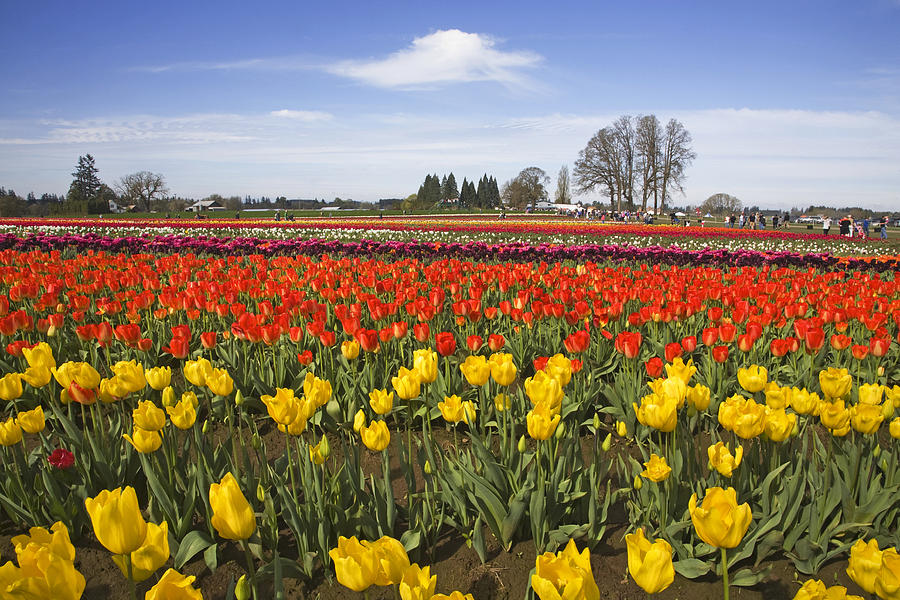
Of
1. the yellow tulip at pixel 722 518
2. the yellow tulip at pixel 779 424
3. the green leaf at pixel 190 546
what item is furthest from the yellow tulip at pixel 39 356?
the yellow tulip at pixel 779 424

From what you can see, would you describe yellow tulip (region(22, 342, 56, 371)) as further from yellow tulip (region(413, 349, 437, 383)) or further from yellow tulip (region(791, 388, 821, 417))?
yellow tulip (region(791, 388, 821, 417))

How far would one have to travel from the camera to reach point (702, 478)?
2.54 metres

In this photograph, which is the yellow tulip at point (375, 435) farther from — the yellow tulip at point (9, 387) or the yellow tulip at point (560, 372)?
the yellow tulip at point (9, 387)

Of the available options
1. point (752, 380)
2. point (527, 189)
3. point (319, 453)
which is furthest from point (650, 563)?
point (527, 189)

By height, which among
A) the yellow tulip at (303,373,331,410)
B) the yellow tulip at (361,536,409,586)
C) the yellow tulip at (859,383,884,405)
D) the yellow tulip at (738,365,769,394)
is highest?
the yellow tulip at (303,373,331,410)

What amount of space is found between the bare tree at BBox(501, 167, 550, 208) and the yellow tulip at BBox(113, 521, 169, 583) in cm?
10943

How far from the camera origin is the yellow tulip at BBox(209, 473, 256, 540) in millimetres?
1544

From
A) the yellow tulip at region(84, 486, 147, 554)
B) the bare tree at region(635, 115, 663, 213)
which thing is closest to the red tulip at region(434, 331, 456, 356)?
the yellow tulip at region(84, 486, 147, 554)

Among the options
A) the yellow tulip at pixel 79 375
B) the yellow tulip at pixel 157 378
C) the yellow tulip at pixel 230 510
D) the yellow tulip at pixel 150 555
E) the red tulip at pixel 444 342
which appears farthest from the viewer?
the red tulip at pixel 444 342

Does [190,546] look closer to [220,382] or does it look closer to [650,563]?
[220,382]

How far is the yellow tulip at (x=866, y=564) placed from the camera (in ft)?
4.33

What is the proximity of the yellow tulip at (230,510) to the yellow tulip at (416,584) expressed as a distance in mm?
510

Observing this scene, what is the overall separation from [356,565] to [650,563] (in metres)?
0.68

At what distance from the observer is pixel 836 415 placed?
2.29 metres
